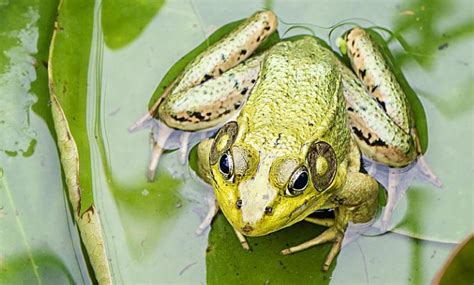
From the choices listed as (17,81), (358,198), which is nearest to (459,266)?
(358,198)

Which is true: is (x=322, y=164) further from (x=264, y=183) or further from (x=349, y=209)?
(x=349, y=209)

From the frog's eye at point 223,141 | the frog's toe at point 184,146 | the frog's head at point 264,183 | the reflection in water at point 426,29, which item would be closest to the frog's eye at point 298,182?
the frog's head at point 264,183

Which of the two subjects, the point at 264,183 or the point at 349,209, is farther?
the point at 349,209

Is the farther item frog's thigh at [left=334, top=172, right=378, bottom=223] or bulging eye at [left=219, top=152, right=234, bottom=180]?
frog's thigh at [left=334, top=172, right=378, bottom=223]

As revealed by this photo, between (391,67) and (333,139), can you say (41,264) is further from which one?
(391,67)

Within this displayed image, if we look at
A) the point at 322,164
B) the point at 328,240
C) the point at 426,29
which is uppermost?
the point at 426,29

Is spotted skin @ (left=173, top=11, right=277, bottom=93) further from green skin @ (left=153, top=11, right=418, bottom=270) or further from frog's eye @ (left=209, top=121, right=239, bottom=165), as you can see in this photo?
frog's eye @ (left=209, top=121, right=239, bottom=165)

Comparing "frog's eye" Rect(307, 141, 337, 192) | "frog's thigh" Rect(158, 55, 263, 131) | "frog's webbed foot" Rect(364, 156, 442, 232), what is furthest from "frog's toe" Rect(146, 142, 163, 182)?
"frog's webbed foot" Rect(364, 156, 442, 232)

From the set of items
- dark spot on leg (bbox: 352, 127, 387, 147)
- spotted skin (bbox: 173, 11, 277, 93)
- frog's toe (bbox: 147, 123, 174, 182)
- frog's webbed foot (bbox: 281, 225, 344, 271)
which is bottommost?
frog's webbed foot (bbox: 281, 225, 344, 271)
